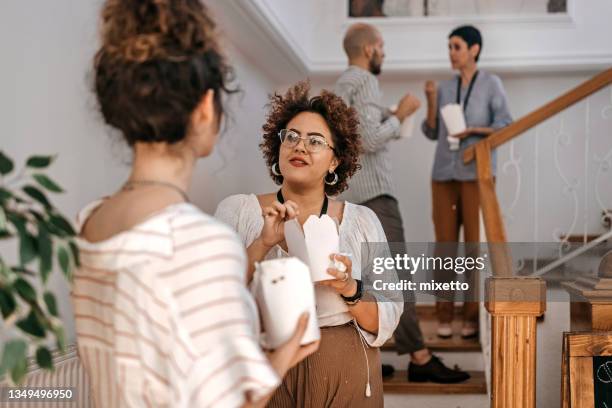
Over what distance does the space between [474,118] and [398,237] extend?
1.50 meters

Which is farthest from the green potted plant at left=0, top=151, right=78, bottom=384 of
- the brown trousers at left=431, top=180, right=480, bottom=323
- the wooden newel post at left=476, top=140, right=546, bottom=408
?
the brown trousers at left=431, top=180, right=480, bottom=323

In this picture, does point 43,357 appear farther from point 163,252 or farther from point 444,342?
point 444,342

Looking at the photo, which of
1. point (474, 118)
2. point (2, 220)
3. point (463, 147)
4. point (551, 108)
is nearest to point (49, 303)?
point (2, 220)

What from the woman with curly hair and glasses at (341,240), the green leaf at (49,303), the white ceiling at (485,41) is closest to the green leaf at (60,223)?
the green leaf at (49,303)

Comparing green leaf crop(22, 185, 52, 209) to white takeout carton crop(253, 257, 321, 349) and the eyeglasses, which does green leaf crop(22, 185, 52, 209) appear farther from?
the eyeglasses

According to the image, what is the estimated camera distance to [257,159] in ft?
18.9

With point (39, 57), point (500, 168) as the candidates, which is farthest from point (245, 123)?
point (39, 57)

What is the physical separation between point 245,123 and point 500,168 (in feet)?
6.92

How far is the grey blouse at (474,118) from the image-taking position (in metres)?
4.85

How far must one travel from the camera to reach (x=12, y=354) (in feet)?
3.74

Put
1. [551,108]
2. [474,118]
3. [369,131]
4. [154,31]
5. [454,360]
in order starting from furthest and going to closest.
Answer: [474,118] < [454,360] < [551,108] < [369,131] < [154,31]

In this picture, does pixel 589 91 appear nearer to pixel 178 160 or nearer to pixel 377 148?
pixel 377 148

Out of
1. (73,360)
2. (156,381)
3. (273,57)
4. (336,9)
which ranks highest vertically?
(336,9)

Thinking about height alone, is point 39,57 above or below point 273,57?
below
